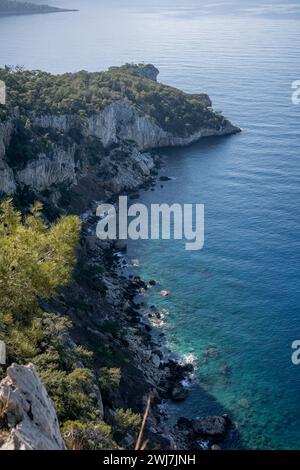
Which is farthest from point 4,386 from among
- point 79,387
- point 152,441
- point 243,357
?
point 243,357

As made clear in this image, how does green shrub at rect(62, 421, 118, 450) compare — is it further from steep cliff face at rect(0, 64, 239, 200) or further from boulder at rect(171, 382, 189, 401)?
steep cliff face at rect(0, 64, 239, 200)

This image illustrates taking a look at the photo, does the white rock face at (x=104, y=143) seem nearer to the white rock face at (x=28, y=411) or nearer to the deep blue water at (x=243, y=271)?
the deep blue water at (x=243, y=271)

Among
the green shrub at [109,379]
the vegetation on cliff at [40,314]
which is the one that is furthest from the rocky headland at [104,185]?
the vegetation on cliff at [40,314]

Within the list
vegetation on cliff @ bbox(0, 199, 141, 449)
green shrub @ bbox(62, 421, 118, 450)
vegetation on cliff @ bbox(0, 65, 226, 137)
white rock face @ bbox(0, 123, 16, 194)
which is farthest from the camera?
vegetation on cliff @ bbox(0, 65, 226, 137)

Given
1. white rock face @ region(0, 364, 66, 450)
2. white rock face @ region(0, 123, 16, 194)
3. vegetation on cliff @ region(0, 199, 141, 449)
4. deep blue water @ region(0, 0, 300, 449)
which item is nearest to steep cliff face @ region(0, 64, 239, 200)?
white rock face @ region(0, 123, 16, 194)

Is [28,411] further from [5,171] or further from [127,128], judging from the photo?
[127,128]
